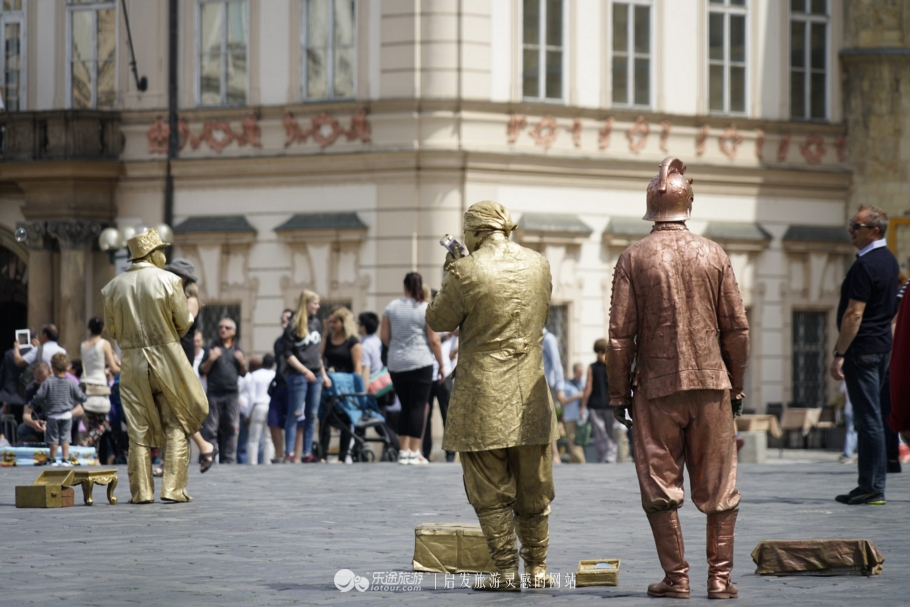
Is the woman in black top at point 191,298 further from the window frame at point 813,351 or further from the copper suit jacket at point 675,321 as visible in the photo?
the window frame at point 813,351

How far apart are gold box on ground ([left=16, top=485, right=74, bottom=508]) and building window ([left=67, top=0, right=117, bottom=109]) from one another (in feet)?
57.4

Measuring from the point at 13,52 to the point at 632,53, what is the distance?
10.2 metres

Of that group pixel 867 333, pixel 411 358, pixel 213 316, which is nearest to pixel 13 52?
pixel 213 316

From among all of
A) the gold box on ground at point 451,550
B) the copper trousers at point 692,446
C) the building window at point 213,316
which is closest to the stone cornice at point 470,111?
the building window at point 213,316

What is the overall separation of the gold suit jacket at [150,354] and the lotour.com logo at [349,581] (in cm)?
480

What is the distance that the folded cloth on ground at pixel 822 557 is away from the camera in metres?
9.14

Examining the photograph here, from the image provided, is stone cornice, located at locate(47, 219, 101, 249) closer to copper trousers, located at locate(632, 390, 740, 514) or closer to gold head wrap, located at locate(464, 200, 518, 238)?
gold head wrap, located at locate(464, 200, 518, 238)

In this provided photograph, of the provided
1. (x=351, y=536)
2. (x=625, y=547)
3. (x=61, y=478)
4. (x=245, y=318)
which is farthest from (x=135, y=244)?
(x=245, y=318)

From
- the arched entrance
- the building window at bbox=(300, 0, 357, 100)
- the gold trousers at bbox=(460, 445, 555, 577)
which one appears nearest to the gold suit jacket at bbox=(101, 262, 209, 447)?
the gold trousers at bbox=(460, 445, 555, 577)

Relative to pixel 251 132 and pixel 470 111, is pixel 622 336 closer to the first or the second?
pixel 470 111

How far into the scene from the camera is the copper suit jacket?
8.59m

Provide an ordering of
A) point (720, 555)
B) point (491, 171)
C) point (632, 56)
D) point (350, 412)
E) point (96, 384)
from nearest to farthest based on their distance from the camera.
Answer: point (720, 555) → point (350, 412) → point (96, 384) → point (491, 171) → point (632, 56)

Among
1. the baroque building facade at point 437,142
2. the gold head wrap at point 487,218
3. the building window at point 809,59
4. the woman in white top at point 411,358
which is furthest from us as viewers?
the building window at point 809,59

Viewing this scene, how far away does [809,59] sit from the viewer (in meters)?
31.0
